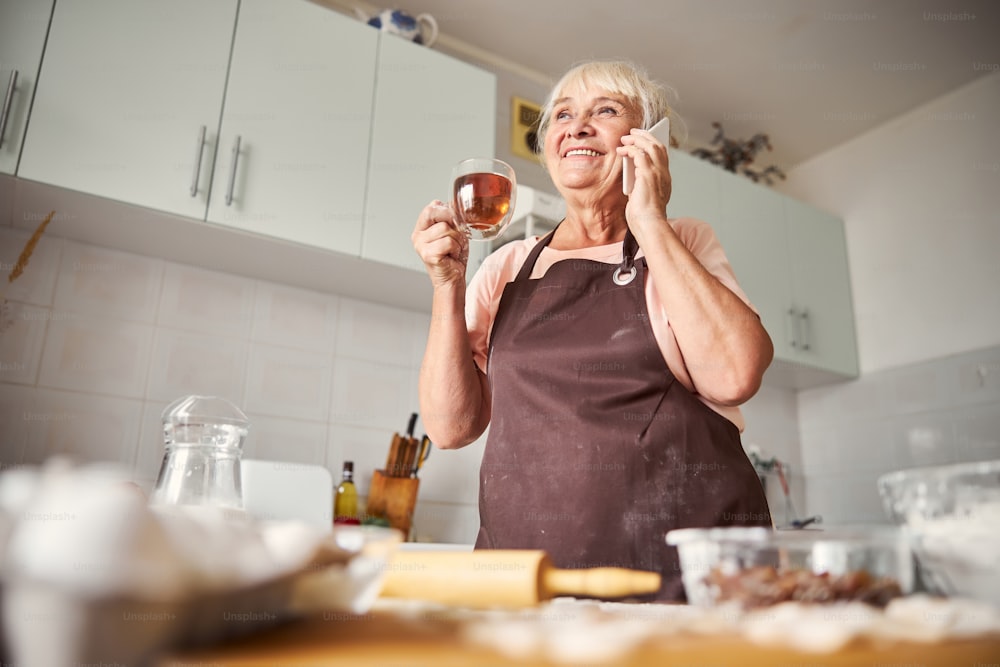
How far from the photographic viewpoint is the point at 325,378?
2.32 m

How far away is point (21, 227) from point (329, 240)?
2.50 ft

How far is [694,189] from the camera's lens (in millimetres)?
2959

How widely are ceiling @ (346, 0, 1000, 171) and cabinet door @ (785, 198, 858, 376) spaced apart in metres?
0.46

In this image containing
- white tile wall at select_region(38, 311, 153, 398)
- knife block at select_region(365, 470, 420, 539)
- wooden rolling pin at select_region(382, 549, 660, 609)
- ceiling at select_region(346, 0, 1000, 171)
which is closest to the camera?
wooden rolling pin at select_region(382, 549, 660, 609)

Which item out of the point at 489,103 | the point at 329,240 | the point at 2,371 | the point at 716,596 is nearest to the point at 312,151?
the point at 329,240

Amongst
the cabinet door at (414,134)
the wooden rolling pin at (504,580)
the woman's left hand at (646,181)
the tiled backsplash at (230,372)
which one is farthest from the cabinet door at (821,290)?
the wooden rolling pin at (504,580)

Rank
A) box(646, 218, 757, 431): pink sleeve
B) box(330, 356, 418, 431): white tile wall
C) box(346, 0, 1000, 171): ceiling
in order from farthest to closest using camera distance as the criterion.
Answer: box(346, 0, 1000, 171): ceiling < box(330, 356, 418, 431): white tile wall < box(646, 218, 757, 431): pink sleeve

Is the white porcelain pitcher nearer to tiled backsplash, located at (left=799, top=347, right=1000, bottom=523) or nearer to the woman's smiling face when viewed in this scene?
the woman's smiling face

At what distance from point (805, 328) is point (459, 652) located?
311 centimetres

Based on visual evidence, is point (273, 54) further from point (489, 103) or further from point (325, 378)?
point (325, 378)

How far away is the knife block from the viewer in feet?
7.17

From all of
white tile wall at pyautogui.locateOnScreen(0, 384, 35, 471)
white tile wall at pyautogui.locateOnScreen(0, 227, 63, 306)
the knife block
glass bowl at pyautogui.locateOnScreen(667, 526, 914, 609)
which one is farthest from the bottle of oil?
glass bowl at pyautogui.locateOnScreen(667, 526, 914, 609)

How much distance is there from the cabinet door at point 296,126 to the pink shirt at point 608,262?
78 centimetres

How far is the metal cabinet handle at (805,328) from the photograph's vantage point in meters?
3.09
